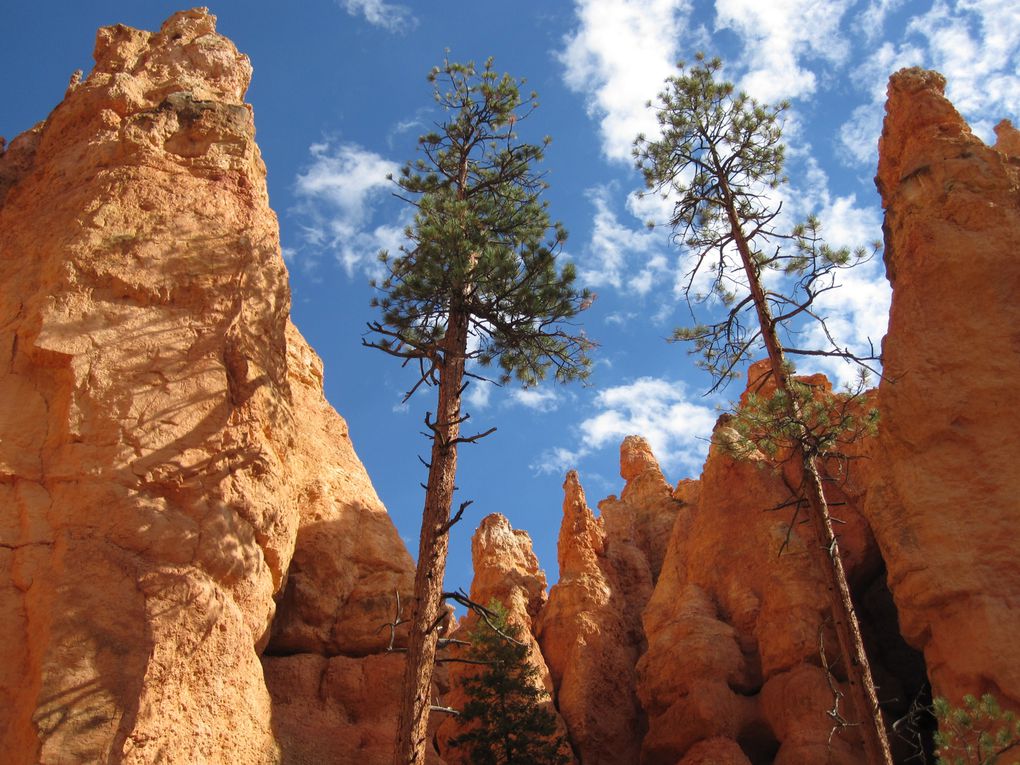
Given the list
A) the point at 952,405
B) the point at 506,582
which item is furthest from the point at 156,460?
the point at 506,582

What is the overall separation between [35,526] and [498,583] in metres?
15.5

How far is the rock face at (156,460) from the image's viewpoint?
10.9m

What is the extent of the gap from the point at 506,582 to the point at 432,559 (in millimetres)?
13603

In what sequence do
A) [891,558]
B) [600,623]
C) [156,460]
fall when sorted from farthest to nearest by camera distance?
[600,623] → [891,558] → [156,460]

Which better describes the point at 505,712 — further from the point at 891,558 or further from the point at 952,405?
the point at 952,405

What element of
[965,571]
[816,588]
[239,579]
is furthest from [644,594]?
[239,579]

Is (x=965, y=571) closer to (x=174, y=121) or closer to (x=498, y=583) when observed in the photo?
(x=498, y=583)

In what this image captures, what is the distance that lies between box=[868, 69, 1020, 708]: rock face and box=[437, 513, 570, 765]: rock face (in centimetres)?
993

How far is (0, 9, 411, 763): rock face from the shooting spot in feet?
35.9

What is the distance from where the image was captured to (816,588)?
20.2 metres

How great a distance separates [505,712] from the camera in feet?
62.5

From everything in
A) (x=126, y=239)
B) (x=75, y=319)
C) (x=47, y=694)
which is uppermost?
(x=126, y=239)

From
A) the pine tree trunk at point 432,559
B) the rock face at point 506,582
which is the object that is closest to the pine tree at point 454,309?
the pine tree trunk at point 432,559

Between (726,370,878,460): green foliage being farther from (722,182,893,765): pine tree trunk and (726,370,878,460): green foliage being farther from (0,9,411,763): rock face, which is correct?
(0,9,411,763): rock face
